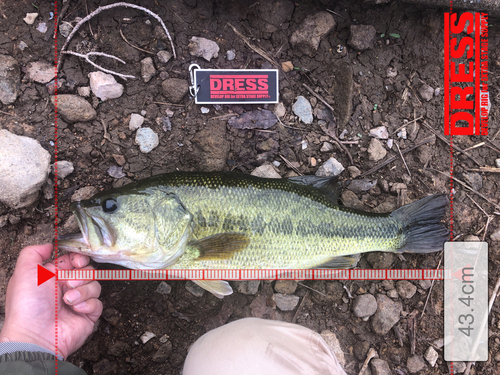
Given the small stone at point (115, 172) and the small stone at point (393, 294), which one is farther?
the small stone at point (393, 294)

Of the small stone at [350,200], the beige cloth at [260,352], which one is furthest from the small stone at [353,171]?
the beige cloth at [260,352]

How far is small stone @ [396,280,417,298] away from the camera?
327cm

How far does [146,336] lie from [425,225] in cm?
307

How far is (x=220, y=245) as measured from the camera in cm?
264

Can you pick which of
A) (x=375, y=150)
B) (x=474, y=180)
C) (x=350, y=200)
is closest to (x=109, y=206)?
(x=350, y=200)

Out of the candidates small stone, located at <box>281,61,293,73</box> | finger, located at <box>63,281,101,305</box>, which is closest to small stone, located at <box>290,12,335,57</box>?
small stone, located at <box>281,61,293,73</box>

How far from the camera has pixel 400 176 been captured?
133 inches

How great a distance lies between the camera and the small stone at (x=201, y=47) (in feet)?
10.2

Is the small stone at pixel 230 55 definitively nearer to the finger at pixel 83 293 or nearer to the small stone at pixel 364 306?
the finger at pixel 83 293

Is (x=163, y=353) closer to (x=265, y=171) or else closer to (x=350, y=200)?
(x=265, y=171)

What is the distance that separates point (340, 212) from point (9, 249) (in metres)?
3.28

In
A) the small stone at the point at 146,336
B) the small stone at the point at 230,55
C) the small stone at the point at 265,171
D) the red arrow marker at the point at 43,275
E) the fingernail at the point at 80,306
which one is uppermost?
the small stone at the point at 230,55

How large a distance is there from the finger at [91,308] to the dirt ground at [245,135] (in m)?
0.12

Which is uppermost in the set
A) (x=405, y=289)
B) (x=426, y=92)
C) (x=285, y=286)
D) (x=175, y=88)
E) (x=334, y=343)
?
(x=175, y=88)
